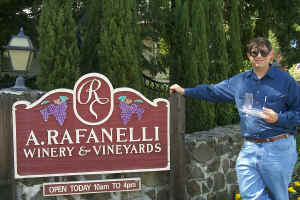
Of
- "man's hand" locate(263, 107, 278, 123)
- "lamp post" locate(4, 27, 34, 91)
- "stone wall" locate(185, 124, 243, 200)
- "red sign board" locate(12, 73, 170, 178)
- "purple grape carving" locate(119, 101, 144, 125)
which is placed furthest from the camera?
"lamp post" locate(4, 27, 34, 91)

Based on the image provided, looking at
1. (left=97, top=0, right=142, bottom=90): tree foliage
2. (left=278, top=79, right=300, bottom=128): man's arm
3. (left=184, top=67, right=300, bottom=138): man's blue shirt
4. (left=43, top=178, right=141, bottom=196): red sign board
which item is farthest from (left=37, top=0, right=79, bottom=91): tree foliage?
(left=278, top=79, right=300, bottom=128): man's arm

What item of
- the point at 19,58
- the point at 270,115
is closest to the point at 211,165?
the point at 270,115

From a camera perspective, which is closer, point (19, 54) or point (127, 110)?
point (127, 110)

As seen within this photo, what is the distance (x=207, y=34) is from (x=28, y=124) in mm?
3177

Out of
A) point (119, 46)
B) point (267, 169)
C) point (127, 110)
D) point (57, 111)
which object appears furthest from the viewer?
point (119, 46)

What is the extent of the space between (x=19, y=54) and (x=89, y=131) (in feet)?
5.20

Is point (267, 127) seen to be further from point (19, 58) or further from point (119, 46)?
point (19, 58)

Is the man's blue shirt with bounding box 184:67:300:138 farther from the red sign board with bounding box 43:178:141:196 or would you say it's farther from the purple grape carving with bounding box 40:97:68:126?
the purple grape carving with bounding box 40:97:68:126

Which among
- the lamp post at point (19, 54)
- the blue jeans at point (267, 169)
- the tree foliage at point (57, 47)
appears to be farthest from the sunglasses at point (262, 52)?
the lamp post at point (19, 54)

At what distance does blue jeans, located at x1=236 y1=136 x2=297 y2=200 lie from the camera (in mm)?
2252

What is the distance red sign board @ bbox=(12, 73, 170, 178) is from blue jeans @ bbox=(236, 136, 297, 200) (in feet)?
3.85

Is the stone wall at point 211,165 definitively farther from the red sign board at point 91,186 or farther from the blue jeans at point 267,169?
the blue jeans at point 267,169

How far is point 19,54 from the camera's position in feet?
13.0

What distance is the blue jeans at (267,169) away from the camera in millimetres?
2252
